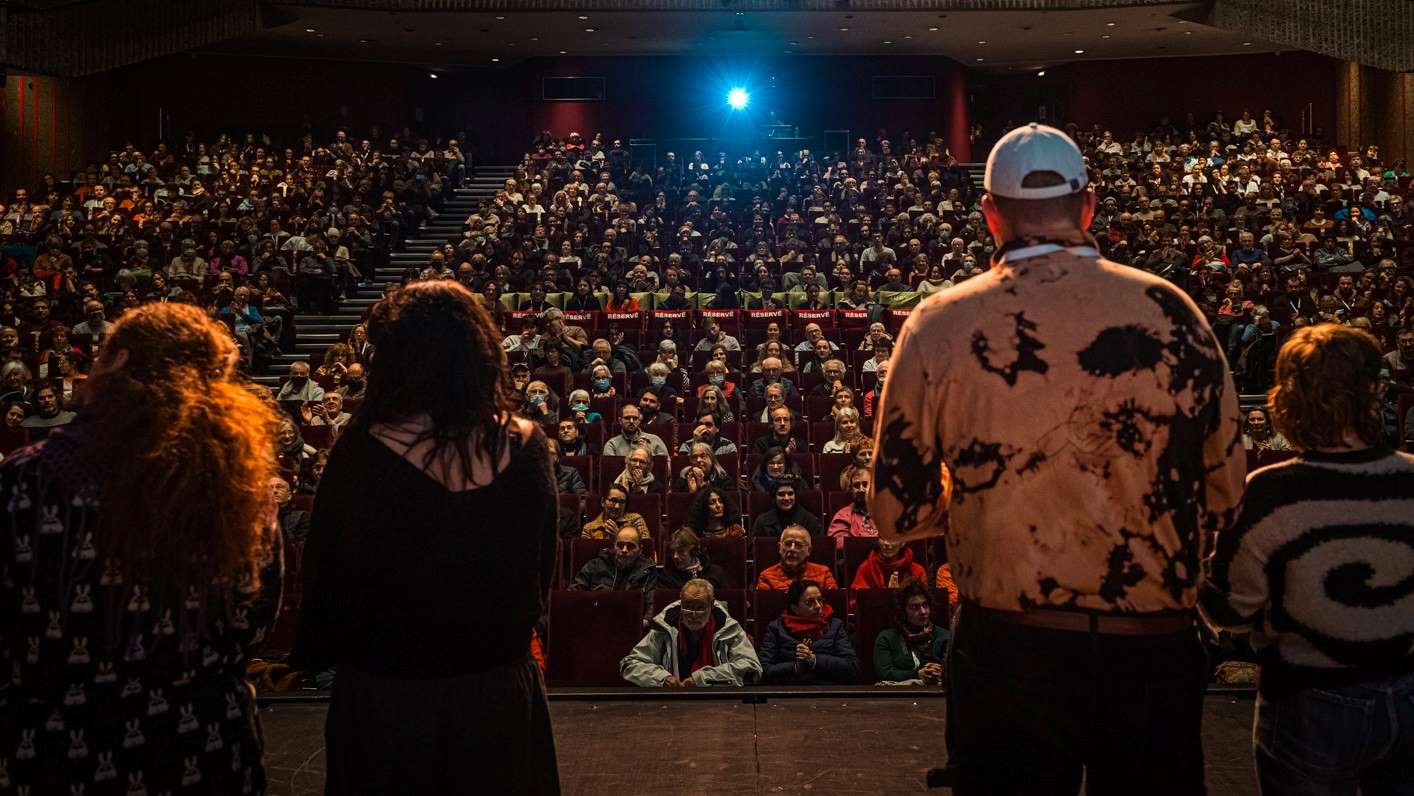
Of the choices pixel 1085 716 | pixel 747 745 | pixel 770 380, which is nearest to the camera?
pixel 1085 716

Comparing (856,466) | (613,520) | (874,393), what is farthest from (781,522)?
(874,393)

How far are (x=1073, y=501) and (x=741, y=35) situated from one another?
17.2 meters

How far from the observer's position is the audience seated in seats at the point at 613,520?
5.81 meters

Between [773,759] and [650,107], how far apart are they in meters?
18.6

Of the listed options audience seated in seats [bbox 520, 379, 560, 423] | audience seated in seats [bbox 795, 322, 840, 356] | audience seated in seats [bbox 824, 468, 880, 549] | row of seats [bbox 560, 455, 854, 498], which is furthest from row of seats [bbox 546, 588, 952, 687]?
audience seated in seats [bbox 795, 322, 840, 356]

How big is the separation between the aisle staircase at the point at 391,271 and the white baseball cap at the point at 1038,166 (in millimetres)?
7953

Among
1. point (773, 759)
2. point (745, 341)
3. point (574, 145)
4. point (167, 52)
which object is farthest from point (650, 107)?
point (773, 759)

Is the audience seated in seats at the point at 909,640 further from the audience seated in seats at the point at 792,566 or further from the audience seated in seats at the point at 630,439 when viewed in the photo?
the audience seated in seats at the point at 630,439

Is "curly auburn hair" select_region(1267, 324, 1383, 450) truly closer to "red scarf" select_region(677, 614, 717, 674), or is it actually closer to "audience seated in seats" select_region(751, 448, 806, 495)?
"red scarf" select_region(677, 614, 717, 674)

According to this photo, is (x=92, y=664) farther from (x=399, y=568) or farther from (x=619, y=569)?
(x=619, y=569)

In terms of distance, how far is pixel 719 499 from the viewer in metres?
5.87

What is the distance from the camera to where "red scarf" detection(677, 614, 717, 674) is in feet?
14.8

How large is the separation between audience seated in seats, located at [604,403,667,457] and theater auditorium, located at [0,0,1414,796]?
4cm

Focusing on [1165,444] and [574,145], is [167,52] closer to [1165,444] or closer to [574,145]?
[574,145]
